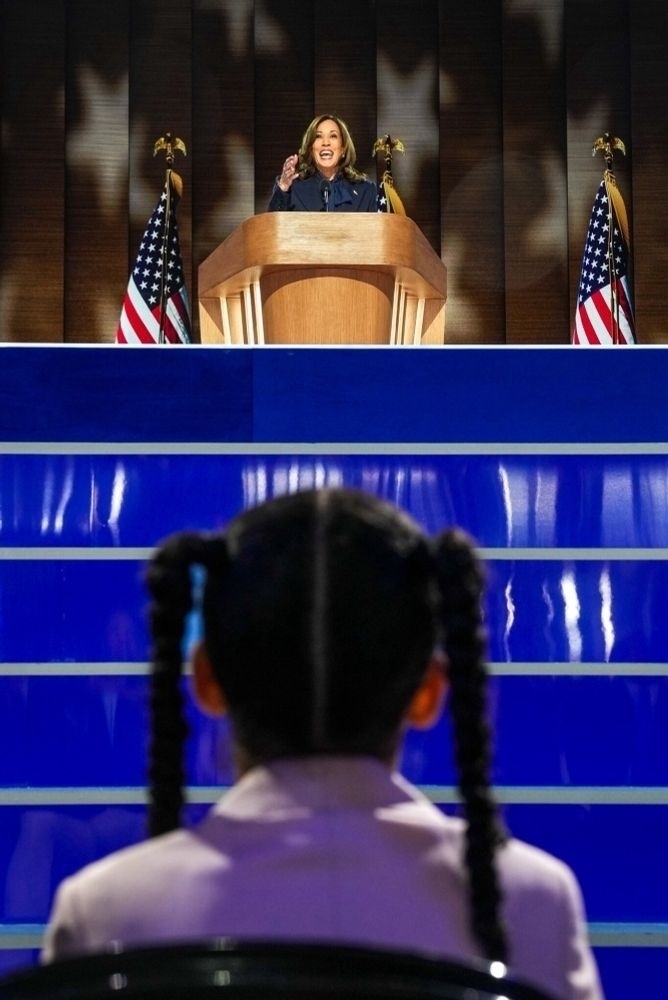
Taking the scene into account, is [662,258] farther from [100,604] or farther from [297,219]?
[100,604]

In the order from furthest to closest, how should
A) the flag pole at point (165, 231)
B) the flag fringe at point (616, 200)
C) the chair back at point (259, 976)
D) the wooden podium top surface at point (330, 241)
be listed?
the flag fringe at point (616, 200), the flag pole at point (165, 231), the wooden podium top surface at point (330, 241), the chair back at point (259, 976)

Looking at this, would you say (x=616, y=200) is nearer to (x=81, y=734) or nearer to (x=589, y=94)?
(x=589, y=94)

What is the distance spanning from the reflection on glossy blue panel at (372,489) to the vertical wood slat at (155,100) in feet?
16.0

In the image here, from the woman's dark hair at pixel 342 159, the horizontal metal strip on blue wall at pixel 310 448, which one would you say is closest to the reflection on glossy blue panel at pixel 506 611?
the horizontal metal strip on blue wall at pixel 310 448

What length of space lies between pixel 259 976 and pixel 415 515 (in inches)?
96.7

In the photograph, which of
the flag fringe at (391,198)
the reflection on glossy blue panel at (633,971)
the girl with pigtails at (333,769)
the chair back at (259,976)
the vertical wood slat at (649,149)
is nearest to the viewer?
the chair back at (259,976)

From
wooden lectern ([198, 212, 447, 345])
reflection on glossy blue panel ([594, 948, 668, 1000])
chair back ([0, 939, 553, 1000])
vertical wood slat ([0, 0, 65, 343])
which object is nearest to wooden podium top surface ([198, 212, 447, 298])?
wooden lectern ([198, 212, 447, 345])

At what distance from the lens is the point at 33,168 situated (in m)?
7.76

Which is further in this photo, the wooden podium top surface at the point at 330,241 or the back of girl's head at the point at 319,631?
the wooden podium top surface at the point at 330,241

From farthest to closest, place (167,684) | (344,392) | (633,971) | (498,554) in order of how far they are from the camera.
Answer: (344,392), (498,554), (633,971), (167,684)

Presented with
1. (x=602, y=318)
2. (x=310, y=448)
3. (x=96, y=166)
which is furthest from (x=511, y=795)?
(x=96, y=166)

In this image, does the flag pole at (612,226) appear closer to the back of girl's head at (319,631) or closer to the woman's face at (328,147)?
the woman's face at (328,147)

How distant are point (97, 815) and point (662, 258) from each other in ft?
18.9

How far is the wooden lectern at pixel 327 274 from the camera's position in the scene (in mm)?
3881
